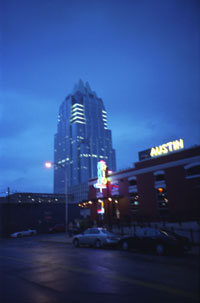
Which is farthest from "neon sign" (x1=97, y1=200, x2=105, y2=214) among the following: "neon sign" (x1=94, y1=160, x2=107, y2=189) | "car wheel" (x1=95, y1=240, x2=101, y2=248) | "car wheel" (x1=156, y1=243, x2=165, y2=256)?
"car wheel" (x1=156, y1=243, x2=165, y2=256)

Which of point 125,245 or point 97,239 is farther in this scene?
point 97,239

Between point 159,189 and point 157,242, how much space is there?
15.0 meters

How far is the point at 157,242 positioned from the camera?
1323 cm

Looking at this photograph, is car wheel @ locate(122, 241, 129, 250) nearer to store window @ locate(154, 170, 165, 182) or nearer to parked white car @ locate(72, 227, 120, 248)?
parked white car @ locate(72, 227, 120, 248)

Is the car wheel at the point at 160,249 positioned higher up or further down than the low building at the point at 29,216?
further down

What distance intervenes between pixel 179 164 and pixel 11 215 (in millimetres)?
34661

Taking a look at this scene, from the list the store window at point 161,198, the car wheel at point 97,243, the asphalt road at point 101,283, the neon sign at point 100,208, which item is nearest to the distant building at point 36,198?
the neon sign at point 100,208

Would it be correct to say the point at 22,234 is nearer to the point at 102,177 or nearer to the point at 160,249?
the point at 102,177

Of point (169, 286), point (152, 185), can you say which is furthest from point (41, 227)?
point (169, 286)

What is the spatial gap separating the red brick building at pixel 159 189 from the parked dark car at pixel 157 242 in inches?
378

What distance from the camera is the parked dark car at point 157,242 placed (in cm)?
1277

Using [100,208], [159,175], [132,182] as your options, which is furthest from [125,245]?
[100,208]

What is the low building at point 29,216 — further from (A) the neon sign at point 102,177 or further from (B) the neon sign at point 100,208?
(A) the neon sign at point 102,177

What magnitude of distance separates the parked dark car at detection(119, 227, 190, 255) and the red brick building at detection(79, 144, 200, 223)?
31.5 ft
